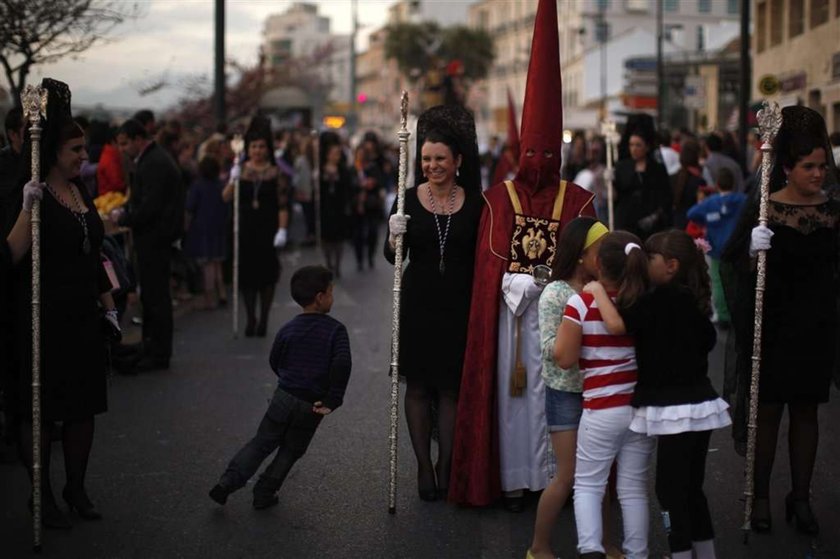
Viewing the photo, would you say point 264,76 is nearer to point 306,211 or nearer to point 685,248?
point 306,211

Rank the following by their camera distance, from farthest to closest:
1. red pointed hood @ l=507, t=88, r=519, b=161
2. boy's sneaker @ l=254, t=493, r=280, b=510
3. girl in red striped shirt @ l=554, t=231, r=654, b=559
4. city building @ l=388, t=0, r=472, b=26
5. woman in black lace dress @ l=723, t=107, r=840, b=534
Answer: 1. city building @ l=388, t=0, r=472, b=26
2. red pointed hood @ l=507, t=88, r=519, b=161
3. boy's sneaker @ l=254, t=493, r=280, b=510
4. woman in black lace dress @ l=723, t=107, r=840, b=534
5. girl in red striped shirt @ l=554, t=231, r=654, b=559

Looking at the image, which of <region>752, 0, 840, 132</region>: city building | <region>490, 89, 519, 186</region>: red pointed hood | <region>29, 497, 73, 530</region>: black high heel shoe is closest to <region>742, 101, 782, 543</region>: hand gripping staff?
<region>29, 497, 73, 530</region>: black high heel shoe

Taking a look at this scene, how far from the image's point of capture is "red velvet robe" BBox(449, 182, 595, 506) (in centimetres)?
712

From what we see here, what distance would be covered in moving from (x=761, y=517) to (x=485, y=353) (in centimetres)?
157

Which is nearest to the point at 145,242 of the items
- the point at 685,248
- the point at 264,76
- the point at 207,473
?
the point at 207,473

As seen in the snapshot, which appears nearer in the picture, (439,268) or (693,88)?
(439,268)

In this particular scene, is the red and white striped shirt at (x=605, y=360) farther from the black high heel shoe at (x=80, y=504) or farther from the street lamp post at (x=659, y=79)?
the street lamp post at (x=659, y=79)

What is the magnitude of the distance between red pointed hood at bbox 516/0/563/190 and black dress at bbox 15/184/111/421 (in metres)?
2.28

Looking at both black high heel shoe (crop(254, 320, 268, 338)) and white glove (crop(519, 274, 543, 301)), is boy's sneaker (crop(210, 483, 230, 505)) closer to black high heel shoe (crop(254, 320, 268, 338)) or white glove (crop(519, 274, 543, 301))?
white glove (crop(519, 274, 543, 301))

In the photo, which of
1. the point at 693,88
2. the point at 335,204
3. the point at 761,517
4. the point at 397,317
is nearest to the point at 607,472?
the point at 761,517

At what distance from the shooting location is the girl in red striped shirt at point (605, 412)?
Result: 5688mm

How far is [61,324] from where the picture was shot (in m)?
6.78

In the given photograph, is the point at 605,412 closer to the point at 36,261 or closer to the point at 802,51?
the point at 36,261

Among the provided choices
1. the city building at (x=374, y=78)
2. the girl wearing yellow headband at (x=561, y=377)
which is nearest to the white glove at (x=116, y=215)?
the girl wearing yellow headband at (x=561, y=377)
